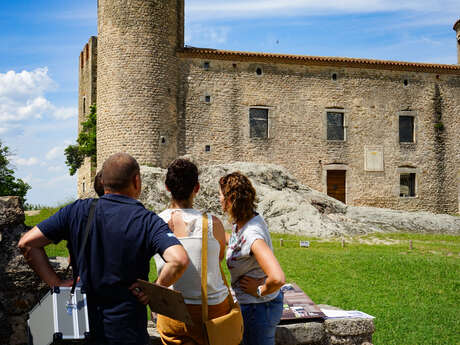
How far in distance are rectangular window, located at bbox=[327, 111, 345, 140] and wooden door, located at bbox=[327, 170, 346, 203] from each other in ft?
5.86

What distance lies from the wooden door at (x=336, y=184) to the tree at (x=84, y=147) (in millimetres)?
12097

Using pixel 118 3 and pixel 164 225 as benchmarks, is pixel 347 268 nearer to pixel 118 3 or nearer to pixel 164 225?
pixel 164 225

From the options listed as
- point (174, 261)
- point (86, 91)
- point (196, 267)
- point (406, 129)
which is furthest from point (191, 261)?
point (86, 91)

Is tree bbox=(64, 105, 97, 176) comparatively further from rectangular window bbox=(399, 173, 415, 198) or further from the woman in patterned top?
the woman in patterned top

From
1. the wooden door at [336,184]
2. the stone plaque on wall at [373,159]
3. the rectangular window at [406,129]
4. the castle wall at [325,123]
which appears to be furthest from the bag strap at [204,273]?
the rectangular window at [406,129]

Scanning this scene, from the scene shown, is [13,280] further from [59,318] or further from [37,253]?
[59,318]

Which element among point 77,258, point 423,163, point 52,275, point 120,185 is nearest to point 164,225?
point 120,185

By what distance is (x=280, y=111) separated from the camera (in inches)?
916

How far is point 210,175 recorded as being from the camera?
62.6ft

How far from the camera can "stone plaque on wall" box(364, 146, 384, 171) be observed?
24.0 metres

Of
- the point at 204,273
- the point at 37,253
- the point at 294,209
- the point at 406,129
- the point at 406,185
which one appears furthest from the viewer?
the point at 406,185

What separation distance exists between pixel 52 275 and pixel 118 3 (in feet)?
65.0

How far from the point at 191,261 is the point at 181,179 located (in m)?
0.53

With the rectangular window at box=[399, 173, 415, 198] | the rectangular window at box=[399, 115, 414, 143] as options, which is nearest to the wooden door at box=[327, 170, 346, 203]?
the rectangular window at box=[399, 173, 415, 198]
